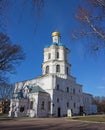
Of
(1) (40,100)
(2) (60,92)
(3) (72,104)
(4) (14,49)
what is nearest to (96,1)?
(4) (14,49)

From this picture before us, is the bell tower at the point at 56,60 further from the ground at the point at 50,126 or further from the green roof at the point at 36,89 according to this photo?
the ground at the point at 50,126

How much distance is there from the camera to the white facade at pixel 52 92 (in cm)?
4306

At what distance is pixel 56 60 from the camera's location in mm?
50156

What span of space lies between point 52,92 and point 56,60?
9.15m

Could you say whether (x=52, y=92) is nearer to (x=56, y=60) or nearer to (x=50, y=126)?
(x=56, y=60)

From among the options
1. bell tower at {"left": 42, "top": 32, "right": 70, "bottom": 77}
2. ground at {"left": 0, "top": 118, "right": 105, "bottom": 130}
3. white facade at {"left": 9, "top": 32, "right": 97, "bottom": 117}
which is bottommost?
ground at {"left": 0, "top": 118, "right": 105, "bottom": 130}

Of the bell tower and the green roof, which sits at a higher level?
the bell tower

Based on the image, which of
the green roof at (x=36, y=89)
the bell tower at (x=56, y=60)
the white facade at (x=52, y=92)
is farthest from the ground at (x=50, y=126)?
the bell tower at (x=56, y=60)

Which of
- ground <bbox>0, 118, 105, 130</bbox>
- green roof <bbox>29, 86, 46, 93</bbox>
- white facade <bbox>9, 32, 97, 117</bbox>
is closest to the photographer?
ground <bbox>0, 118, 105, 130</bbox>

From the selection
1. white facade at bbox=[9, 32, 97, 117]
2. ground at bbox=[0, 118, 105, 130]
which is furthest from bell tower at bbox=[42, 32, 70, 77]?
ground at bbox=[0, 118, 105, 130]

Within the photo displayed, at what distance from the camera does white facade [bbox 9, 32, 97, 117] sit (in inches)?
1695

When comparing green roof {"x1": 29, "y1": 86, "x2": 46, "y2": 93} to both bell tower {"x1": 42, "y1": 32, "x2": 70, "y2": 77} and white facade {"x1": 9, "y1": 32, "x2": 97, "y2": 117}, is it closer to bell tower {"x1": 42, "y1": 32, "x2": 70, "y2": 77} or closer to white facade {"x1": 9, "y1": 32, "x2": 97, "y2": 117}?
white facade {"x1": 9, "y1": 32, "x2": 97, "y2": 117}

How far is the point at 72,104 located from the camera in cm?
4997

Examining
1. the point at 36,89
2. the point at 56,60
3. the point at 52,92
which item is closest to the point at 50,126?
the point at 52,92
